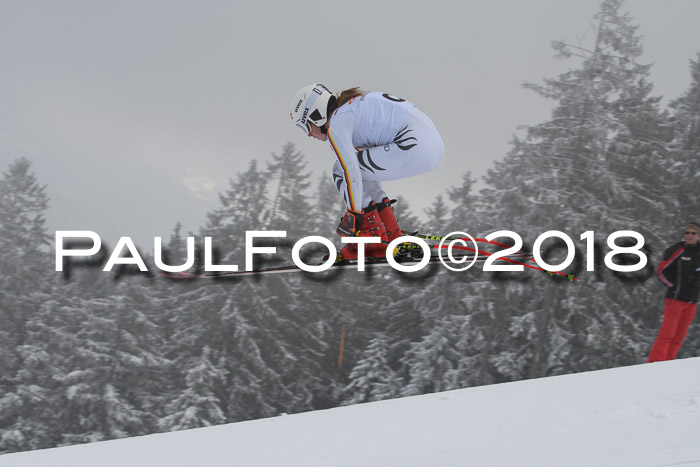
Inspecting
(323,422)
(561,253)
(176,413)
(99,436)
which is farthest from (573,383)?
(99,436)

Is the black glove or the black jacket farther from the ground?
the black glove

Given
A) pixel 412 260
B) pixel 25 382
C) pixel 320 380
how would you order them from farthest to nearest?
pixel 320 380, pixel 25 382, pixel 412 260

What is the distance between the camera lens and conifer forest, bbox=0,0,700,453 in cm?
1753

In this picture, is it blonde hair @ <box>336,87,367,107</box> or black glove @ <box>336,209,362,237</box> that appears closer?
blonde hair @ <box>336,87,367,107</box>

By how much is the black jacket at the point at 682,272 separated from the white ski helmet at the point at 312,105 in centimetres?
443

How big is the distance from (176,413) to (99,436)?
285 centimetres

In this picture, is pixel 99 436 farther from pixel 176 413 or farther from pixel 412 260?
pixel 412 260

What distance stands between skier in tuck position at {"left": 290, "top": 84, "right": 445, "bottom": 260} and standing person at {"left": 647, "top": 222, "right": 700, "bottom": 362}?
11.1 feet

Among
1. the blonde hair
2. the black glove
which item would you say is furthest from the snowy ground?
the blonde hair

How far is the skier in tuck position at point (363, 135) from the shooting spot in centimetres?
530

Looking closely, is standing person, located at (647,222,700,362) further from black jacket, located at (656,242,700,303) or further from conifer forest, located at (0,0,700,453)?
conifer forest, located at (0,0,700,453)

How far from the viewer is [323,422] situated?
405 centimetres

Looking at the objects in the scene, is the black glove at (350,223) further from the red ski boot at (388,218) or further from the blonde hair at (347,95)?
the blonde hair at (347,95)

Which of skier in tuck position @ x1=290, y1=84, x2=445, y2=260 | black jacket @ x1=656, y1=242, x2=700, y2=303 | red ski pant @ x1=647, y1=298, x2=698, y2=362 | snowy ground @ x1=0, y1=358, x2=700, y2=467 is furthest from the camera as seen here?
red ski pant @ x1=647, y1=298, x2=698, y2=362
